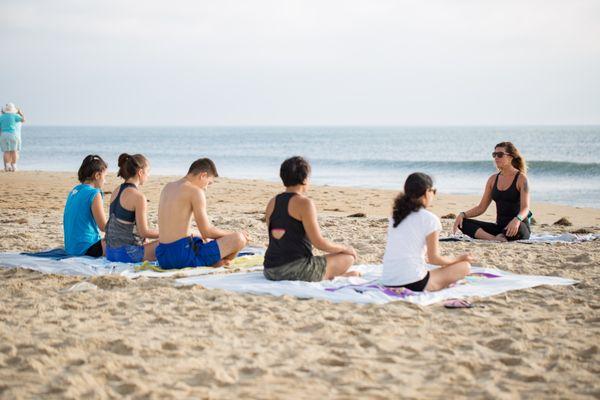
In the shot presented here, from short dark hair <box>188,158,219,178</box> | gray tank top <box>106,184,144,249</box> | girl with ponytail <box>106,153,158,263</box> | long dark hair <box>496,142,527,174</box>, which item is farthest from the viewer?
long dark hair <box>496,142,527,174</box>

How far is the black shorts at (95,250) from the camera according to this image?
7.25 metres

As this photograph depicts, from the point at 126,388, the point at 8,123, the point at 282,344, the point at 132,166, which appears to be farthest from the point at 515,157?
the point at 8,123

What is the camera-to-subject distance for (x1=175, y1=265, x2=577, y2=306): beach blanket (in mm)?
5523

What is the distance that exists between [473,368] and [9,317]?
3125 mm

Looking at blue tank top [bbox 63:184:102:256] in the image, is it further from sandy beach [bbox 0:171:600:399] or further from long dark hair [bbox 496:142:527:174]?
long dark hair [bbox 496:142:527:174]

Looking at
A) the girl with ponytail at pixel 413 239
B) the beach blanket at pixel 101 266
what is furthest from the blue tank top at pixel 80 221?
the girl with ponytail at pixel 413 239

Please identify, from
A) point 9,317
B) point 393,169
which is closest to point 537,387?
point 9,317

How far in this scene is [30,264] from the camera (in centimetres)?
681

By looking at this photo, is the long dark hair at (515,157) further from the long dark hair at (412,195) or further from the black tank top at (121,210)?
the black tank top at (121,210)

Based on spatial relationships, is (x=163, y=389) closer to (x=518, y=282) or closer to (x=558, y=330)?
(x=558, y=330)

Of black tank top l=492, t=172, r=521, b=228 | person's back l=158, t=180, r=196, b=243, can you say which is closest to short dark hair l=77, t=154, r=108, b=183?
person's back l=158, t=180, r=196, b=243

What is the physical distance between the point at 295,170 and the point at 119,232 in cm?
215

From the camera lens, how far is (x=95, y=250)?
23.8 feet

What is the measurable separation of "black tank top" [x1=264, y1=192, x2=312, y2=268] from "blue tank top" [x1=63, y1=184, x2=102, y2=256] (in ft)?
7.06
